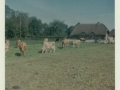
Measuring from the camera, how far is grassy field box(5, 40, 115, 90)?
8.50 ft

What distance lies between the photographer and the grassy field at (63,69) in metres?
2.59

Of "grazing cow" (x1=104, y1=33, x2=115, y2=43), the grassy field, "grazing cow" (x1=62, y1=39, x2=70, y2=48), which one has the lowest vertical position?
the grassy field

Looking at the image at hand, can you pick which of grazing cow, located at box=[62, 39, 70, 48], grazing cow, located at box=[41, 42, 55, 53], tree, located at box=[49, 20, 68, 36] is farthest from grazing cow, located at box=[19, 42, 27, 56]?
grazing cow, located at box=[62, 39, 70, 48]

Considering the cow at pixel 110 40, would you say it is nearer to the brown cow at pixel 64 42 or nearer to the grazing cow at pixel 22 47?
the brown cow at pixel 64 42

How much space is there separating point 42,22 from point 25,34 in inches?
10.1

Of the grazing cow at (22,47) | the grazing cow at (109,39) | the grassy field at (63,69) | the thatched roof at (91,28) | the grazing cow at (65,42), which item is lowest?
the grassy field at (63,69)

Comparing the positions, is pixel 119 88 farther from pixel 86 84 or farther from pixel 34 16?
pixel 34 16

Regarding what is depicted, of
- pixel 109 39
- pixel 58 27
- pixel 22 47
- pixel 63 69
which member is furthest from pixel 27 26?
pixel 109 39

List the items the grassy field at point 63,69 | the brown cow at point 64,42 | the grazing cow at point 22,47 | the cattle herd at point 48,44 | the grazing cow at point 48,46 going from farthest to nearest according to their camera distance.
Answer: the grazing cow at point 48,46, the brown cow at point 64,42, the grazing cow at point 22,47, the cattle herd at point 48,44, the grassy field at point 63,69

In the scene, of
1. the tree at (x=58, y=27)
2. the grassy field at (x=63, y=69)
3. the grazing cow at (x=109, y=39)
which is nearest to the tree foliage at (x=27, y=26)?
the tree at (x=58, y=27)

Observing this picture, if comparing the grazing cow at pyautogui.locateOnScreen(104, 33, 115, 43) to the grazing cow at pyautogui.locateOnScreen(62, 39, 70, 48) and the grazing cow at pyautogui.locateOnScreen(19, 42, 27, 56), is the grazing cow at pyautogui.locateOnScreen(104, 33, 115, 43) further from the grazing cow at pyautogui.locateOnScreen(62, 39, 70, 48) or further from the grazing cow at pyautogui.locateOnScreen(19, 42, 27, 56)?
the grazing cow at pyautogui.locateOnScreen(19, 42, 27, 56)

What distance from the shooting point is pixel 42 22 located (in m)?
2.75

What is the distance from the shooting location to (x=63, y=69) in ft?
9.12

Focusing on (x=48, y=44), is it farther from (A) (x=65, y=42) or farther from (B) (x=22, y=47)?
(B) (x=22, y=47)
